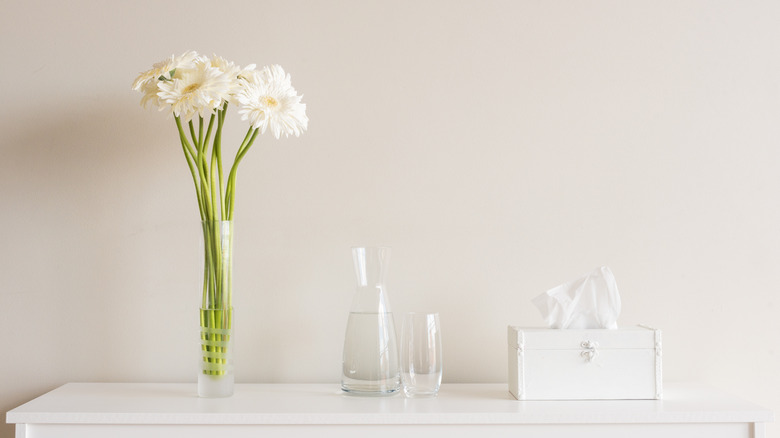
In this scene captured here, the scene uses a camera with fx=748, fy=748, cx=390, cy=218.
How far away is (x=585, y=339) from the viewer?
1342 millimetres

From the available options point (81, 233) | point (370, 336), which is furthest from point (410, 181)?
point (81, 233)

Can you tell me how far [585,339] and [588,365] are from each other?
0.05 m

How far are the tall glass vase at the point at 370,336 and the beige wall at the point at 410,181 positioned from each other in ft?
0.49

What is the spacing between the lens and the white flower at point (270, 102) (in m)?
1.34

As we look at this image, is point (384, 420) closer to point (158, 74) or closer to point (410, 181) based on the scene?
point (410, 181)

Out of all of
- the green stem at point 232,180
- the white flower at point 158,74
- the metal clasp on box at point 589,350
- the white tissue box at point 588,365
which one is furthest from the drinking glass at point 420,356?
the white flower at point 158,74

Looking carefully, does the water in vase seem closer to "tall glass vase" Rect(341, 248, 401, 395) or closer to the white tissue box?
"tall glass vase" Rect(341, 248, 401, 395)

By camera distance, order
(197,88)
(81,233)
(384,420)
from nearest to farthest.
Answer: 1. (384,420)
2. (197,88)
3. (81,233)

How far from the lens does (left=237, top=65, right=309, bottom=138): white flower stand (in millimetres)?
1342

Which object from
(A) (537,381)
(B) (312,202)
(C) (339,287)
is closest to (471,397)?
(A) (537,381)

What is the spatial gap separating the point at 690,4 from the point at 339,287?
0.97 metres

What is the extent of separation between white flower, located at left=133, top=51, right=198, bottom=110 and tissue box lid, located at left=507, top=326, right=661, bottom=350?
77 cm

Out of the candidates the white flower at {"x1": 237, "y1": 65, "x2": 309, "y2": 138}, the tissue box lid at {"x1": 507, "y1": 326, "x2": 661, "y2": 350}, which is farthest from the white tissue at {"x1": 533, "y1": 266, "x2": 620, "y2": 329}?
the white flower at {"x1": 237, "y1": 65, "x2": 309, "y2": 138}

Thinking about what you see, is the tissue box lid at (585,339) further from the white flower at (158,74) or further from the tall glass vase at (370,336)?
the white flower at (158,74)
